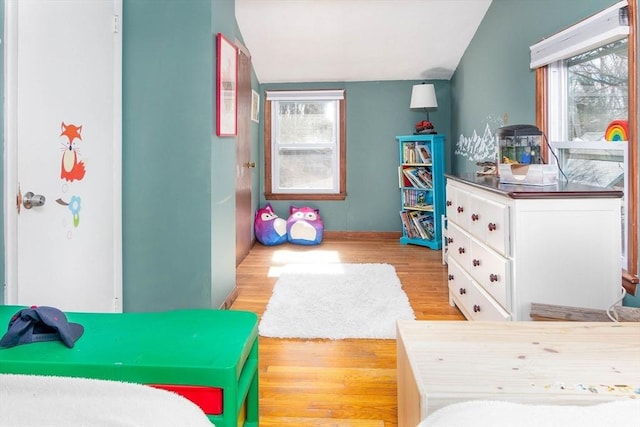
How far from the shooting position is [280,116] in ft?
18.8

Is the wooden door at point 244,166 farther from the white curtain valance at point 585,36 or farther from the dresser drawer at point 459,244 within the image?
the white curtain valance at point 585,36

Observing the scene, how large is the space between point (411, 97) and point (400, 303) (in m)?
3.10

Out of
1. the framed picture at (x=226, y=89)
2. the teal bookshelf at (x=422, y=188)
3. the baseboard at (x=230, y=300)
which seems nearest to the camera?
the framed picture at (x=226, y=89)

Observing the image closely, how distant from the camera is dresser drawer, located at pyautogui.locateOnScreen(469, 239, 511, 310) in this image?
6.74 feet

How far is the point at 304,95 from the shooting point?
561 centimetres

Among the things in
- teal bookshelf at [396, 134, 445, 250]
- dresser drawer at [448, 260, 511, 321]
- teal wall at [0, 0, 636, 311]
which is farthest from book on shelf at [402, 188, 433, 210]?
teal wall at [0, 0, 636, 311]

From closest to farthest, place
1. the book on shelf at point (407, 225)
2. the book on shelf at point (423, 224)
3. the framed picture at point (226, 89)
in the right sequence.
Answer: the framed picture at point (226, 89) < the book on shelf at point (423, 224) < the book on shelf at point (407, 225)

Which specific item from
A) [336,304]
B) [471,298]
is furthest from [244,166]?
[471,298]

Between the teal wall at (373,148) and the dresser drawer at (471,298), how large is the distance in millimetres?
2565

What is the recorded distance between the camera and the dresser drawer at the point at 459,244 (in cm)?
268

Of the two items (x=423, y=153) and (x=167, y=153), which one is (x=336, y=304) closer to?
(x=167, y=153)

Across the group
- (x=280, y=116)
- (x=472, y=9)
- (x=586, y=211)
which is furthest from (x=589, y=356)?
(x=280, y=116)

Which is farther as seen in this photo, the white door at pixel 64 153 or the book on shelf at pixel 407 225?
the book on shelf at pixel 407 225

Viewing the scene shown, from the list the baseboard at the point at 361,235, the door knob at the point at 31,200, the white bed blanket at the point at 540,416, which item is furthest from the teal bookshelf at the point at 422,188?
the white bed blanket at the point at 540,416
